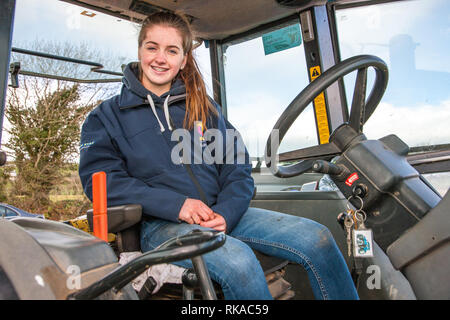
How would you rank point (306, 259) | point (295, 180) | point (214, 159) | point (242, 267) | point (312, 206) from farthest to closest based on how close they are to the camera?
point (295, 180) < point (312, 206) < point (214, 159) < point (306, 259) < point (242, 267)

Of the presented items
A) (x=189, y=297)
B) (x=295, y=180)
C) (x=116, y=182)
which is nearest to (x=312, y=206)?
(x=295, y=180)

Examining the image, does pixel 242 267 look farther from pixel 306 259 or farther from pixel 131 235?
pixel 131 235

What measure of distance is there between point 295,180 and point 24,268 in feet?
6.84

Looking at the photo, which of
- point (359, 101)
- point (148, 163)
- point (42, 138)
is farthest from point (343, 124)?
point (42, 138)

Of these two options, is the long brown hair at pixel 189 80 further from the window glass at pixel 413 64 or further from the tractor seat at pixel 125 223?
the window glass at pixel 413 64

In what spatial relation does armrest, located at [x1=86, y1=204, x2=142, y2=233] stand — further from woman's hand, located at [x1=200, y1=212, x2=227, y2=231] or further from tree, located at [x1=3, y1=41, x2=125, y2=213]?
tree, located at [x1=3, y1=41, x2=125, y2=213]

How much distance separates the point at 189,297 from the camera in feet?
2.80

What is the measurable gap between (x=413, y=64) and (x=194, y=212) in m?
1.35

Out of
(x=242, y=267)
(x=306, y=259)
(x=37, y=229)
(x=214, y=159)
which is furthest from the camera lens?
(x=214, y=159)

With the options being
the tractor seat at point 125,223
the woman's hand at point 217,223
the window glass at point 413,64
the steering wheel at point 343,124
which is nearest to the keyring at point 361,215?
the steering wheel at point 343,124

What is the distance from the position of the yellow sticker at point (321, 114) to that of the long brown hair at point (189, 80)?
0.85 metres

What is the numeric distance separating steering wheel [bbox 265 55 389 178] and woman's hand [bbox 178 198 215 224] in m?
0.25

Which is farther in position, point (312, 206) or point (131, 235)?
point (312, 206)

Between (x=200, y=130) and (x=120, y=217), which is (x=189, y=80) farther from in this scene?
(x=120, y=217)
